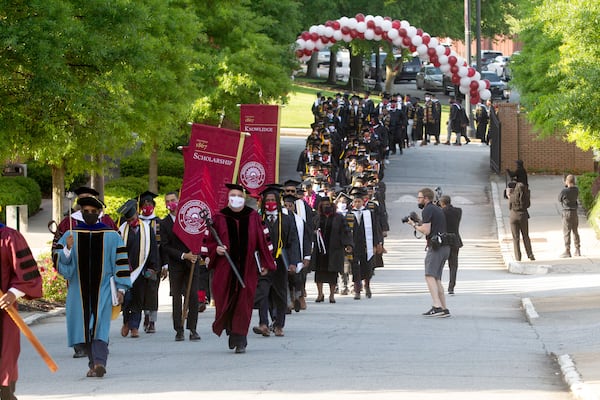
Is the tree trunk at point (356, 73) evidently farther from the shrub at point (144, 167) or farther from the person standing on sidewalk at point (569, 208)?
the person standing on sidewalk at point (569, 208)

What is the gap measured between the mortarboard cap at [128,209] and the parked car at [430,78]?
179 feet

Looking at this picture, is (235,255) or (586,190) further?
(586,190)

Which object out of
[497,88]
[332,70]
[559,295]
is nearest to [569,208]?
[559,295]

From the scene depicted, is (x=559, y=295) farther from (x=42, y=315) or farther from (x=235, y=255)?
(x=235, y=255)

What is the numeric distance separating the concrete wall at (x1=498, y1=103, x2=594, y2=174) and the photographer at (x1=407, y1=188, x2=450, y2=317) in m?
21.8

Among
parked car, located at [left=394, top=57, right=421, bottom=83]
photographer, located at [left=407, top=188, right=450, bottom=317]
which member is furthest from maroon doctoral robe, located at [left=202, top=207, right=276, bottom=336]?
parked car, located at [left=394, top=57, right=421, bottom=83]

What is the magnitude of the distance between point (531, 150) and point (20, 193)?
15.4 m

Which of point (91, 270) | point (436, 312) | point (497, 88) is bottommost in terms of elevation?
point (436, 312)

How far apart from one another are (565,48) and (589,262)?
5583mm

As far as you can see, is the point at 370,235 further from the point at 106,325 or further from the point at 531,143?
the point at 531,143

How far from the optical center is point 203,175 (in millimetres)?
17250

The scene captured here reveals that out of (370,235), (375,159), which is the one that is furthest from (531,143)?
(370,235)

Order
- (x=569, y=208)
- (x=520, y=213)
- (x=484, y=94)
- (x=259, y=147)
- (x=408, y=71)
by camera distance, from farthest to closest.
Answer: (x=408, y=71) < (x=484, y=94) < (x=569, y=208) < (x=520, y=213) < (x=259, y=147)

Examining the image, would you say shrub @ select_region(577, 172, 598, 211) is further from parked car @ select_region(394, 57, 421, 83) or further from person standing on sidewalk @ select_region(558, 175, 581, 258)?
parked car @ select_region(394, 57, 421, 83)
